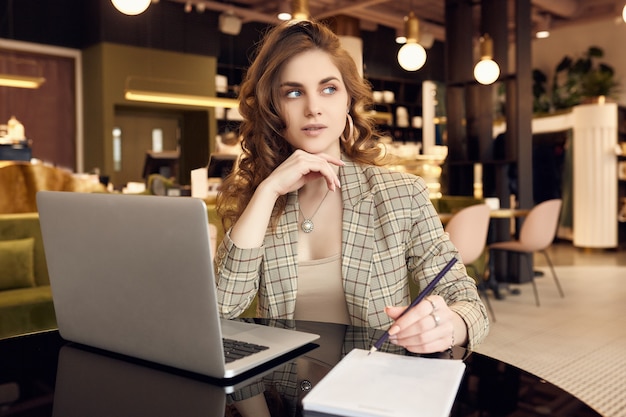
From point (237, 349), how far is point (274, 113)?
0.71m

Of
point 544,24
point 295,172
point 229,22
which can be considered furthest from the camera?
point 544,24

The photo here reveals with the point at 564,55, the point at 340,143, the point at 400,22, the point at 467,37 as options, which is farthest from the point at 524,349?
the point at 564,55

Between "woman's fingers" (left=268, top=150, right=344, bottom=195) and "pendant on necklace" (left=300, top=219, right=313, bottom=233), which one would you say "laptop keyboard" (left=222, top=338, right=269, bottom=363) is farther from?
"pendant on necklace" (left=300, top=219, right=313, bottom=233)

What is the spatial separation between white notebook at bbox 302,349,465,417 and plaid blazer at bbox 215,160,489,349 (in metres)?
0.47

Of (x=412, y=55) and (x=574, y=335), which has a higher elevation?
(x=412, y=55)

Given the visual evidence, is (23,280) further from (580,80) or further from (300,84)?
(580,80)

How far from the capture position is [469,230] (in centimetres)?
417

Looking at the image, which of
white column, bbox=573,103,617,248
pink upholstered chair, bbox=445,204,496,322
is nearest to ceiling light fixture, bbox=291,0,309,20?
pink upholstered chair, bbox=445,204,496,322

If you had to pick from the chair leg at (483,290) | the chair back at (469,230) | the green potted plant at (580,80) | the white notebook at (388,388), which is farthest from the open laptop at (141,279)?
the green potted plant at (580,80)

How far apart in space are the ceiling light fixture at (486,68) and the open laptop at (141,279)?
5.18 meters

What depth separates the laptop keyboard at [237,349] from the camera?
2.94ft

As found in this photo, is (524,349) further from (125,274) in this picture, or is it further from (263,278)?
(125,274)

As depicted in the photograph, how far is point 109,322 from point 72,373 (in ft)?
0.30

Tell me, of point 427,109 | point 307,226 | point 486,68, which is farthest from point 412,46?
point 427,109
